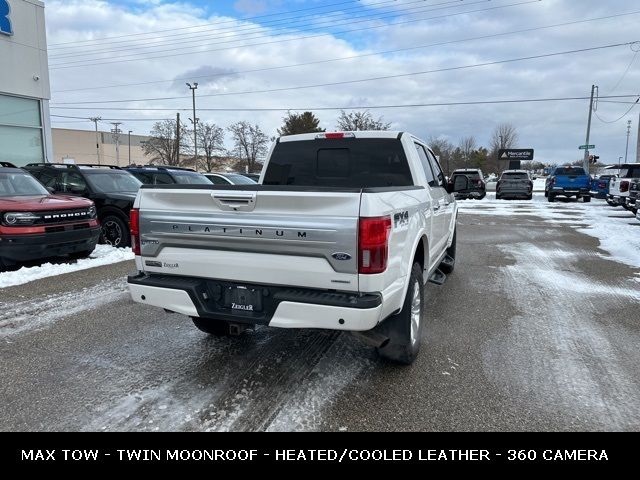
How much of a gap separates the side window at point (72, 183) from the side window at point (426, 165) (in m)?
7.62

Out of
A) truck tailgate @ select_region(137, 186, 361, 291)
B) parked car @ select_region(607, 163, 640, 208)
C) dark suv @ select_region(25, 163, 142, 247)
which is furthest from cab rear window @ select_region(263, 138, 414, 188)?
parked car @ select_region(607, 163, 640, 208)

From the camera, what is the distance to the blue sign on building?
15000 millimetres

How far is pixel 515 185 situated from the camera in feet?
86.3

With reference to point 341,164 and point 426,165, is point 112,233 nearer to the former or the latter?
point 341,164

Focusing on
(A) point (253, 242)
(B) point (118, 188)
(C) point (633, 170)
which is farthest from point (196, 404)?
(C) point (633, 170)

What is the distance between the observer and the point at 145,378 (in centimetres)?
371

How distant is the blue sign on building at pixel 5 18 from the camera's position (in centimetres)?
1500

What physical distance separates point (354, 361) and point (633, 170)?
2047cm

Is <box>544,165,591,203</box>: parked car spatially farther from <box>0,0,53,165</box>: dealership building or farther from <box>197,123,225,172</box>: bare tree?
<box>197,123,225,172</box>: bare tree

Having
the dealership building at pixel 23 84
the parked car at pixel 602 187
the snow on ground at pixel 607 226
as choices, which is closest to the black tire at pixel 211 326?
the snow on ground at pixel 607 226

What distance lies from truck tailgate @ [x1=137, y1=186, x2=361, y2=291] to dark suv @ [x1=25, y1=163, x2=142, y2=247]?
6.29 metres

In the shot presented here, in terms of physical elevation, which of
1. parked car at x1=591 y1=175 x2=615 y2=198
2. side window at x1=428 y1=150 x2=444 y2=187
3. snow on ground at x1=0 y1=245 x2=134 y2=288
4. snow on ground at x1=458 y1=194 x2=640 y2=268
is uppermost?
side window at x1=428 y1=150 x2=444 y2=187

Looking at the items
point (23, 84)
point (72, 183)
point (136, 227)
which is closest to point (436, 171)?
point (136, 227)
